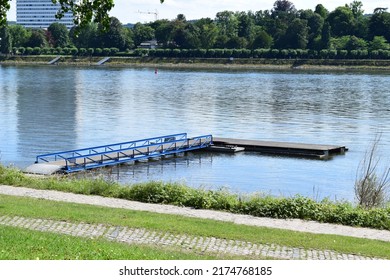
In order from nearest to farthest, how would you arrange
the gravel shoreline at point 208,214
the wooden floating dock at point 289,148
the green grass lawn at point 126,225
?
the green grass lawn at point 126,225
the gravel shoreline at point 208,214
the wooden floating dock at point 289,148

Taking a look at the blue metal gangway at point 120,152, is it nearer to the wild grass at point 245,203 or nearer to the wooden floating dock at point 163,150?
the wooden floating dock at point 163,150

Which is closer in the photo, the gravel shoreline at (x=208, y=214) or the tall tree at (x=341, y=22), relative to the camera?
the gravel shoreline at (x=208, y=214)

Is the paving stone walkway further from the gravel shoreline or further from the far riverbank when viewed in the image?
the far riverbank

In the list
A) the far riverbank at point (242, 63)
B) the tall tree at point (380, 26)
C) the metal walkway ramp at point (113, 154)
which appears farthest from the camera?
the tall tree at point (380, 26)

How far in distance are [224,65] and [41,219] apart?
6582 inches

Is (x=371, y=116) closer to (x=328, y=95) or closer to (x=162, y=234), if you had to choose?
(x=328, y=95)

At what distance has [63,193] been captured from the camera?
80.5 ft

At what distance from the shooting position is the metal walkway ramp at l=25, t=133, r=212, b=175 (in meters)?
39.7

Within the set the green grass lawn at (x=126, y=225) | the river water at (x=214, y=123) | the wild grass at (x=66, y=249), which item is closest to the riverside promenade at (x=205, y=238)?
the green grass lawn at (x=126, y=225)

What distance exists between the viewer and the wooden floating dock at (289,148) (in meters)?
47.5

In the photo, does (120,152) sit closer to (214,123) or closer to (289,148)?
(289,148)

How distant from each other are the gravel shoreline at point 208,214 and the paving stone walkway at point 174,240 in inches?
127

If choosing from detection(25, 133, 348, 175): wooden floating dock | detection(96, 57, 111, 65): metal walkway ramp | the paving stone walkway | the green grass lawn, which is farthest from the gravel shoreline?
detection(96, 57, 111, 65): metal walkway ramp

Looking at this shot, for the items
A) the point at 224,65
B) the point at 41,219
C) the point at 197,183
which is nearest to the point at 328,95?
the point at 197,183
